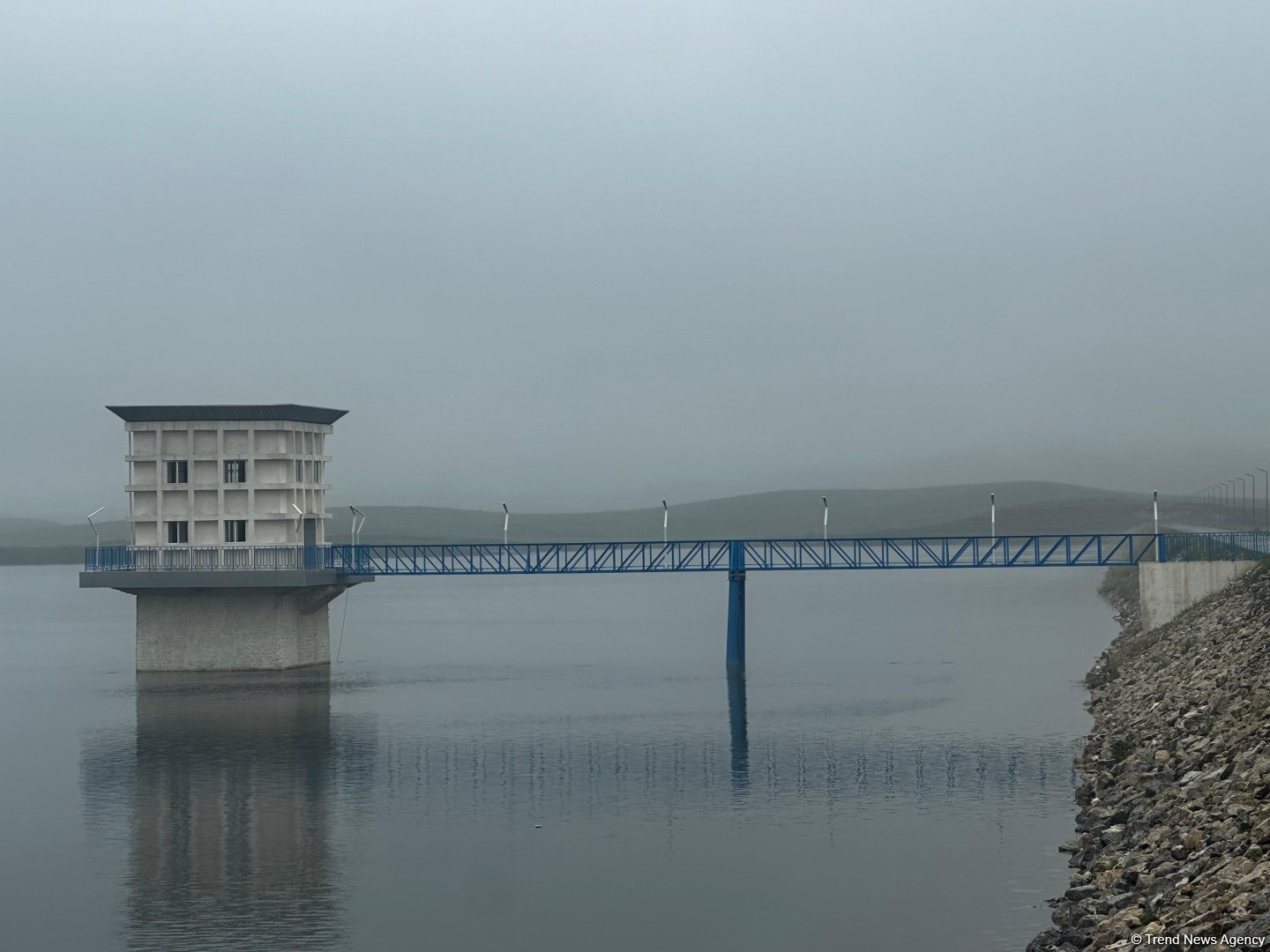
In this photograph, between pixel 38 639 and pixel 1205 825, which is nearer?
pixel 1205 825

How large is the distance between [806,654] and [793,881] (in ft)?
191

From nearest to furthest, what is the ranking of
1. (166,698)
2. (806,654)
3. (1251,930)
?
1. (1251,930)
2. (166,698)
3. (806,654)

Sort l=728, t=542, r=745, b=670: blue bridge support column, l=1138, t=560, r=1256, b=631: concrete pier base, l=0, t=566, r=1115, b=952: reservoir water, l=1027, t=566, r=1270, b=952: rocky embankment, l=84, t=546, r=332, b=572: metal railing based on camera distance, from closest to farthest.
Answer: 1. l=1027, t=566, r=1270, b=952: rocky embankment
2. l=0, t=566, r=1115, b=952: reservoir water
3. l=1138, t=560, r=1256, b=631: concrete pier base
4. l=84, t=546, r=332, b=572: metal railing
5. l=728, t=542, r=745, b=670: blue bridge support column

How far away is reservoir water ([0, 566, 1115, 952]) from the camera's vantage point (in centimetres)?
3294

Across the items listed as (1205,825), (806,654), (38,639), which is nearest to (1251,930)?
(1205,825)

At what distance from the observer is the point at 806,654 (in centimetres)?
9331

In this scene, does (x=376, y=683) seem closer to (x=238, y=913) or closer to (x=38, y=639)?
(x=238, y=913)

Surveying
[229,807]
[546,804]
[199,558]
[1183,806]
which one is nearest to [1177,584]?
[546,804]

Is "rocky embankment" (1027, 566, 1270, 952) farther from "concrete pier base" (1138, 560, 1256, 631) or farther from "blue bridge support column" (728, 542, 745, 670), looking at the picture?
"blue bridge support column" (728, 542, 745, 670)

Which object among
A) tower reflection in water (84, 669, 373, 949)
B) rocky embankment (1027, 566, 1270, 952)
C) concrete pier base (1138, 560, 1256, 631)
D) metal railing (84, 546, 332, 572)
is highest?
metal railing (84, 546, 332, 572)

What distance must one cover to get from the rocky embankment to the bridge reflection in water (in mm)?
3723

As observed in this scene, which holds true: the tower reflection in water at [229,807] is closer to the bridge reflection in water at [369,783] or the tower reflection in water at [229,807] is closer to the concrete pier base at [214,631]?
the bridge reflection in water at [369,783]

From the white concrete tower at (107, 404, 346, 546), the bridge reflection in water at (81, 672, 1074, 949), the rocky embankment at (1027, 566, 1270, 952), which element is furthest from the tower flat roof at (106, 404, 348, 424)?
the rocky embankment at (1027, 566, 1270, 952)

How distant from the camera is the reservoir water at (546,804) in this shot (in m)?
32.9
